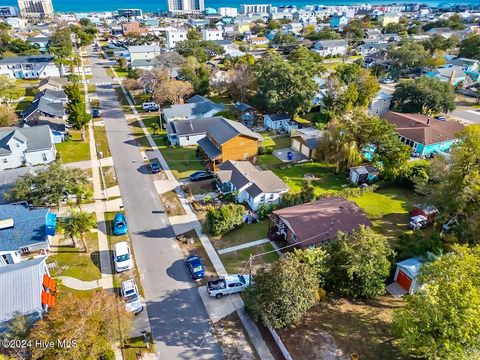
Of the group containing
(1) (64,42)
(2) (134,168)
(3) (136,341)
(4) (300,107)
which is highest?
(1) (64,42)

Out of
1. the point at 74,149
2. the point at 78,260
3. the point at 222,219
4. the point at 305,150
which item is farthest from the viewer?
the point at 74,149

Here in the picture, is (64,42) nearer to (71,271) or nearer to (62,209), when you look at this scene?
(62,209)

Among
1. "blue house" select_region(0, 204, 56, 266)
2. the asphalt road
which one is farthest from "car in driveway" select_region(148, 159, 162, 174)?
"blue house" select_region(0, 204, 56, 266)

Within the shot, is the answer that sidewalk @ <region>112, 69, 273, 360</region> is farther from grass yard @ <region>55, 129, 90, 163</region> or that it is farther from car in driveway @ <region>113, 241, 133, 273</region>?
grass yard @ <region>55, 129, 90, 163</region>

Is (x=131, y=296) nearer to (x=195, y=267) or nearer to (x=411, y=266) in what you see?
(x=195, y=267)

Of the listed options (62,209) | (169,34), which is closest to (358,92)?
(62,209)

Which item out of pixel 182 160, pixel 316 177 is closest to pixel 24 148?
pixel 182 160
